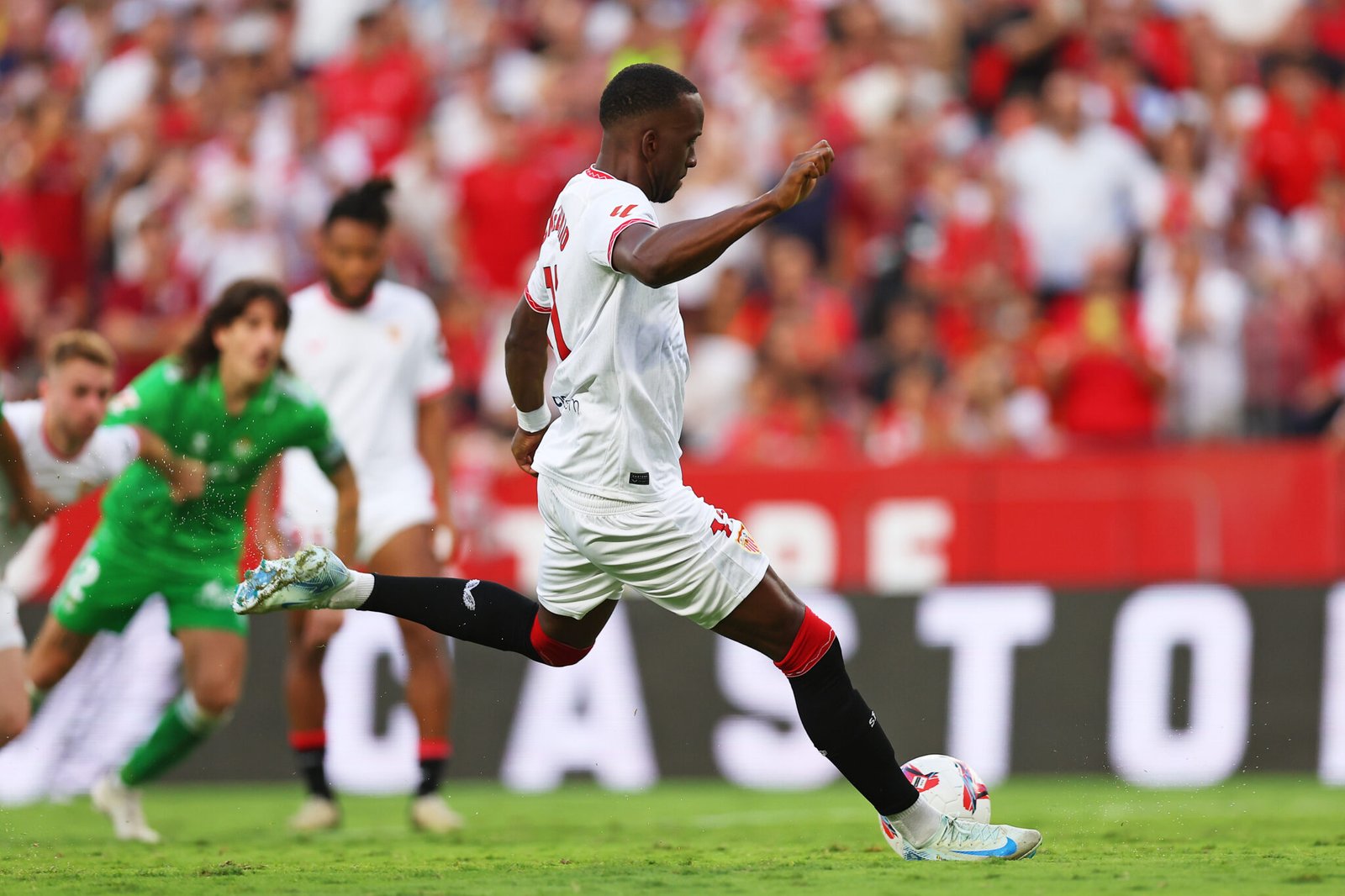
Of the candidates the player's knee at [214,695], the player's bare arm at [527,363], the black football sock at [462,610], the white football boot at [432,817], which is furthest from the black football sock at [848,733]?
the player's knee at [214,695]

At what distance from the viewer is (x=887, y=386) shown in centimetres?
1296

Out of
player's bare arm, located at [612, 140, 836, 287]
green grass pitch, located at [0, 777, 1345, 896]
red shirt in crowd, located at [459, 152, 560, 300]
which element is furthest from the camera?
red shirt in crowd, located at [459, 152, 560, 300]

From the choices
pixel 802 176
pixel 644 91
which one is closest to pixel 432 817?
pixel 644 91

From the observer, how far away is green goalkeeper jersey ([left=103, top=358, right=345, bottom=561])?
8180mm

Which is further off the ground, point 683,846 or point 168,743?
point 168,743

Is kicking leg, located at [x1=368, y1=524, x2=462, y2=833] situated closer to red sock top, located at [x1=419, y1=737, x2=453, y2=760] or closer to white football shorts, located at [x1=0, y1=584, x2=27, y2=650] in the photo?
red sock top, located at [x1=419, y1=737, x2=453, y2=760]

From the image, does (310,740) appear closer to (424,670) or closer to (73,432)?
(424,670)

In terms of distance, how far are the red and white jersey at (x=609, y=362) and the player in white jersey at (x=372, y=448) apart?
111 inches

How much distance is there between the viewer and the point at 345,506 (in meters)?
8.16

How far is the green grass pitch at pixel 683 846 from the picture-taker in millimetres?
5762

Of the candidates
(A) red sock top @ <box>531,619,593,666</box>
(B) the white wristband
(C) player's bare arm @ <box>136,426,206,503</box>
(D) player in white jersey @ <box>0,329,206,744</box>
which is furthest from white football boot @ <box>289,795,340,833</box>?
(B) the white wristband

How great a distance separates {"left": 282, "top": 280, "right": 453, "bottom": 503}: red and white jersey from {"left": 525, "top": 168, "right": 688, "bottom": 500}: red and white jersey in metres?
3.02

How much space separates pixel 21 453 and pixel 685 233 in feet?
10.4

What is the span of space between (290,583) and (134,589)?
7.55ft
